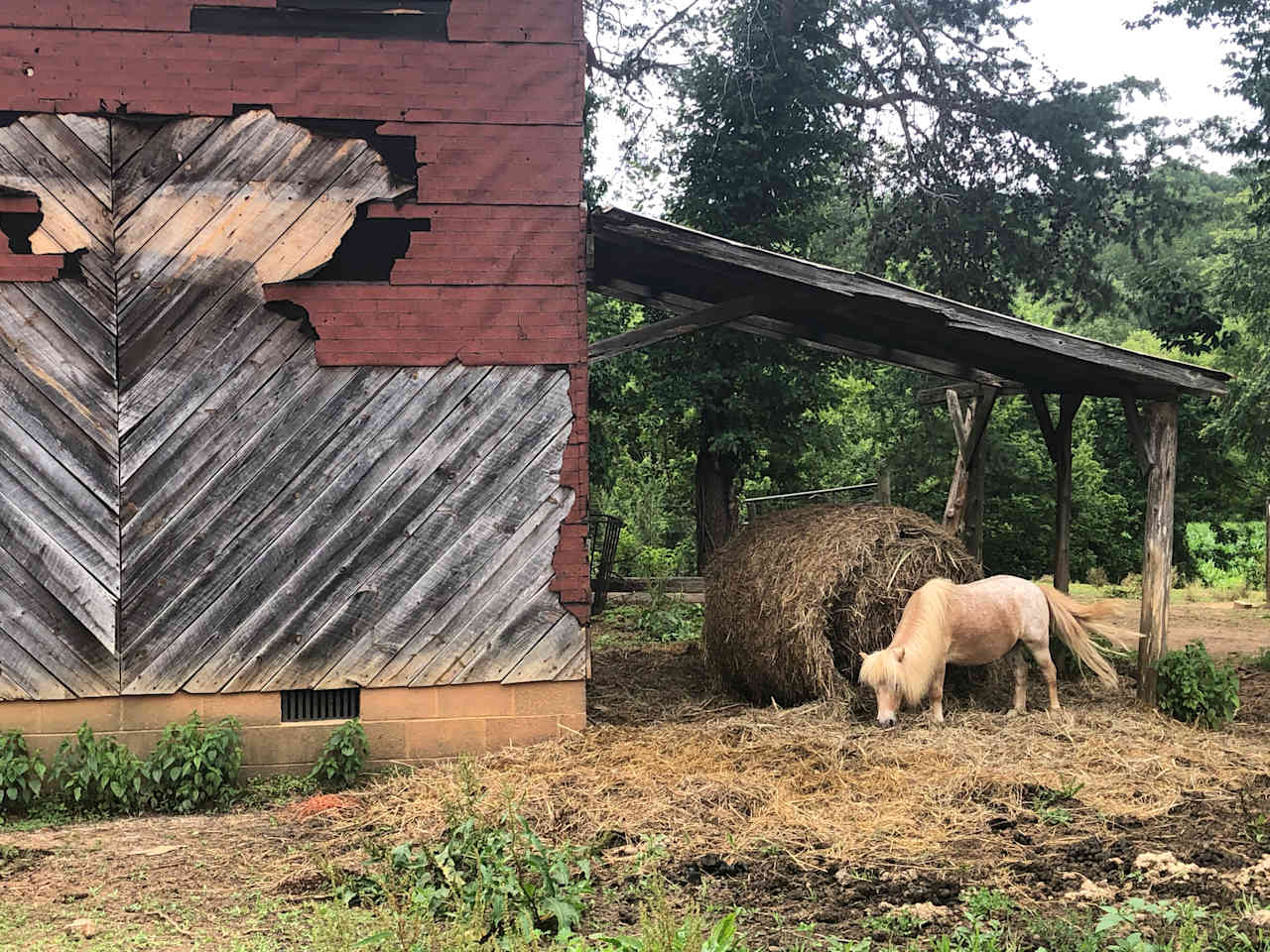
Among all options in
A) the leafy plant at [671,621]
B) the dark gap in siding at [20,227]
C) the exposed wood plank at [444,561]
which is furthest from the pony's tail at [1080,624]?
the dark gap in siding at [20,227]

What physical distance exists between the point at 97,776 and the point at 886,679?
4589 millimetres

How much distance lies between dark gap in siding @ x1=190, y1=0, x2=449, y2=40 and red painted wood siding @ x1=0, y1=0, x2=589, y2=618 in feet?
0.26

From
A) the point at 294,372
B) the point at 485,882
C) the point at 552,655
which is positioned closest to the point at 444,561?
the point at 552,655

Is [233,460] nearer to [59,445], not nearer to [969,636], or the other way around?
[59,445]

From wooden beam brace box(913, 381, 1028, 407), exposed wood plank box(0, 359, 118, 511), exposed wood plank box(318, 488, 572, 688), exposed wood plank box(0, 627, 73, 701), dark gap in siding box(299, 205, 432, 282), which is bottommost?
exposed wood plank box(0, 627, 73, 701)

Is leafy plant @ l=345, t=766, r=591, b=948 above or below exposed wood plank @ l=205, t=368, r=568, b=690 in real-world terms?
below

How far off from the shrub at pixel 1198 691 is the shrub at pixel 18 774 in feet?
23.7

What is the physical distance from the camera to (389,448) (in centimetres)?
696

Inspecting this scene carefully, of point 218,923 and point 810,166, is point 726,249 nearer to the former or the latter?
point 218,923

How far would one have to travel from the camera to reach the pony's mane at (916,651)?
7285 millimetres

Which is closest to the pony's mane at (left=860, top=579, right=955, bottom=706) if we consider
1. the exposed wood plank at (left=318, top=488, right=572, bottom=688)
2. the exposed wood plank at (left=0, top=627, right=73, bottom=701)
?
the exposed wood plank at (left=318, top=488, right=572, bottom=688)

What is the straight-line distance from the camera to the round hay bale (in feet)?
25.8

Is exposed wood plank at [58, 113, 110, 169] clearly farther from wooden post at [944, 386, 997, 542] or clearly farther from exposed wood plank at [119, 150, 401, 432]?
wooden post at [944, 386, 997, 542]

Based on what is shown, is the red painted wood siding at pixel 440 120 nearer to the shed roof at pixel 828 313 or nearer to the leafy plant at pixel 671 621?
the shed roof at pixel 828 313
